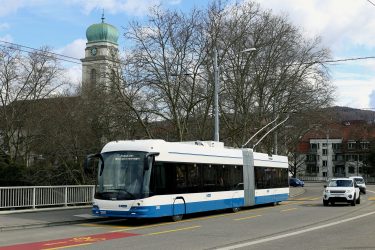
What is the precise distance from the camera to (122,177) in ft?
62.6

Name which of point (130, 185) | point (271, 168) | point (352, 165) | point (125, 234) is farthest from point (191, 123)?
point (352, 165)

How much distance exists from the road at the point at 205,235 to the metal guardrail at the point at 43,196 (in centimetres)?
→ 472

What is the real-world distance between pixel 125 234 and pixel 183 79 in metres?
20.2

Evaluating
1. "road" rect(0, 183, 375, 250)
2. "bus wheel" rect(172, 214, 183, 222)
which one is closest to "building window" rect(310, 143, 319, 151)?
"road" rect(0, 183, 375, 250)

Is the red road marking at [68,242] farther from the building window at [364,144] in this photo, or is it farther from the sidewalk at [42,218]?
the building window at [364,144]

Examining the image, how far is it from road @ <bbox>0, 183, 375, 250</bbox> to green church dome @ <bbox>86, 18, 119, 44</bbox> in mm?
67468

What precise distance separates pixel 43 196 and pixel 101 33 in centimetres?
6451

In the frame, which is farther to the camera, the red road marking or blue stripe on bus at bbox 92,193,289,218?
blue stripe on bus at bbox 92,193,289,218

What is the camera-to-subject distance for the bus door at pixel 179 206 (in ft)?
65.3

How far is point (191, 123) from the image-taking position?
39812 millimetres

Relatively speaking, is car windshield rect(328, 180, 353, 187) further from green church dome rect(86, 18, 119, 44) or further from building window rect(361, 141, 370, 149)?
building window rect(361, 141, 370, 149)

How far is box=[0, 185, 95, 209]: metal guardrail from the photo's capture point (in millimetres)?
22078

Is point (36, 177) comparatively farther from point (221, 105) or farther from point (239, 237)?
point (239, 237)

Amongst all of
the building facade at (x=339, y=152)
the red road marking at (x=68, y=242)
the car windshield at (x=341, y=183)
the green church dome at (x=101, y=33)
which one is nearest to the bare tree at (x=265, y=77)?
the car windshield at (x=341, y=183)
